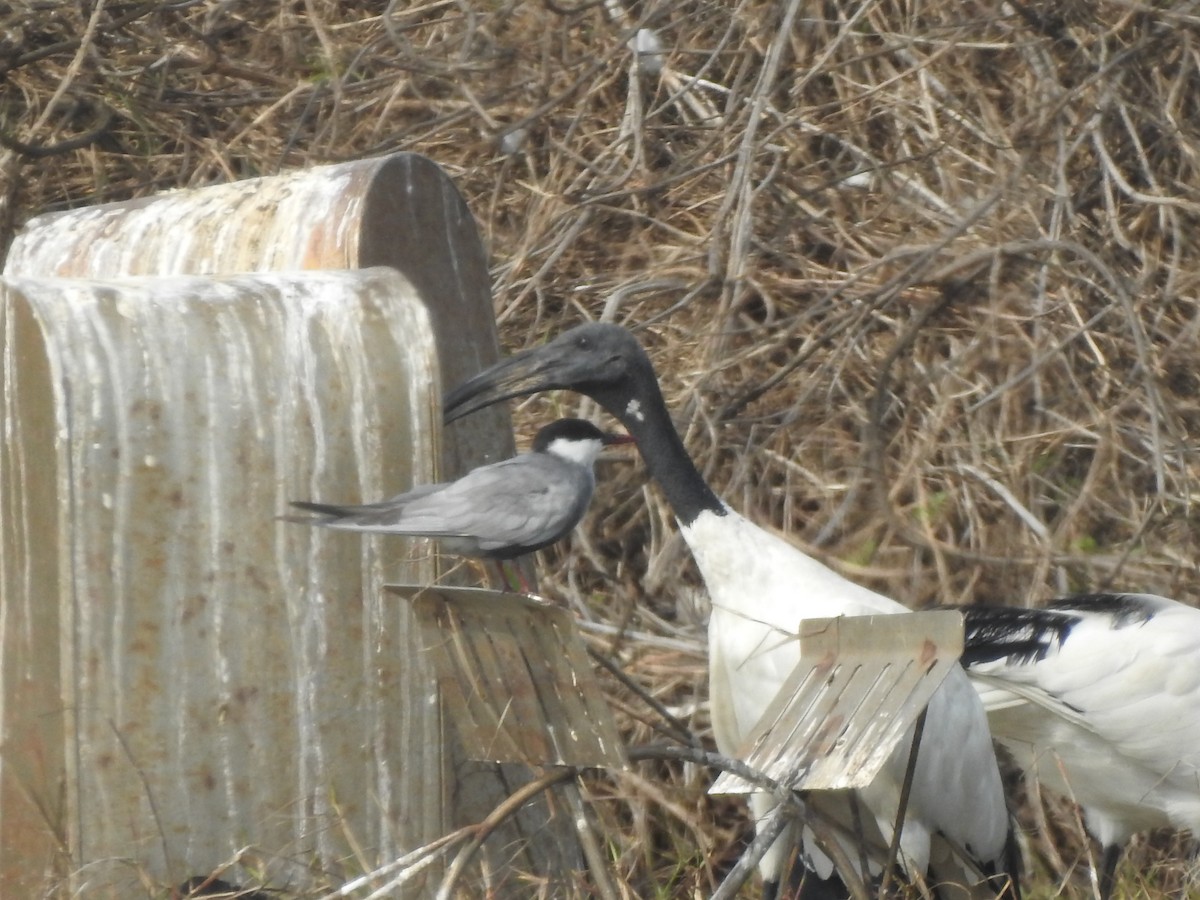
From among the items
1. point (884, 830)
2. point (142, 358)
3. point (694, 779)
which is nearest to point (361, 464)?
point (142, 358)

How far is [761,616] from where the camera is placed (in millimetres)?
3600

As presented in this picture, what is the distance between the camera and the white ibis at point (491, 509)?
279 centimetres

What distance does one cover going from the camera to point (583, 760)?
7.27 feet

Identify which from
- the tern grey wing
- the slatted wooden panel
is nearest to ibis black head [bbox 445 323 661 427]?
the tern grey wing

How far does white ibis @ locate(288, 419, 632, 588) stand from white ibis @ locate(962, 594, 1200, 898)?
1.30 m

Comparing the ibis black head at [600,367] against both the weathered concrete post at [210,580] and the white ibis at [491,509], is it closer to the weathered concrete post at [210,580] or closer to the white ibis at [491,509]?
the white ibis at [491,509]

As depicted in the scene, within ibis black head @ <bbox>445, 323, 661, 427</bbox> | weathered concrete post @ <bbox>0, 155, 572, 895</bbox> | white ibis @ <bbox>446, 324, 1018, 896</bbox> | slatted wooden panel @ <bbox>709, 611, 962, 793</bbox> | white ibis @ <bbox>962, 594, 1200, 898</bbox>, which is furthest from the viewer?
white ibis @ <bbox>962, 594, 1200, 898</bbox>

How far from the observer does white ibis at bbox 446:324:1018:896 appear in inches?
139

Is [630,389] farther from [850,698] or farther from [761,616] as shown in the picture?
[850,698]

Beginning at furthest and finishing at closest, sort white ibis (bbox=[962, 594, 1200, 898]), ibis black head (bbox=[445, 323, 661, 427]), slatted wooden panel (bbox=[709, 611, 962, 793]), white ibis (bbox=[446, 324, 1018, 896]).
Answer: white ibis (bbox=[962, 594, 1200, 898]) → ibis black head (bbox=[445, 323, 661, 427]) → white ibis (bbox=[446, 324, 1018, 896]) → slatted wooden panel (bbox=[709, 611, 962, 793])

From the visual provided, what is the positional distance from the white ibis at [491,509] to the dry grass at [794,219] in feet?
4.47

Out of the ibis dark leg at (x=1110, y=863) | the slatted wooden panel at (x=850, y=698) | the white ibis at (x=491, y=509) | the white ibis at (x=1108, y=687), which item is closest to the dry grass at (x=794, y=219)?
the ibis dark leg at (x=1110, y=863)

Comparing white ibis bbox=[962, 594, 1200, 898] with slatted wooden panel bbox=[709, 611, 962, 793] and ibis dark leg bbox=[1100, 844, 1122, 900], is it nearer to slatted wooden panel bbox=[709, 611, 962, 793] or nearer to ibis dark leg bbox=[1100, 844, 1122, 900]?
ibis dark leg bbox=[1100, 844, 1122, 900]

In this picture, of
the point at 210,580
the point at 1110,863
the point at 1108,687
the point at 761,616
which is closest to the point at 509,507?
the point at 210,580
